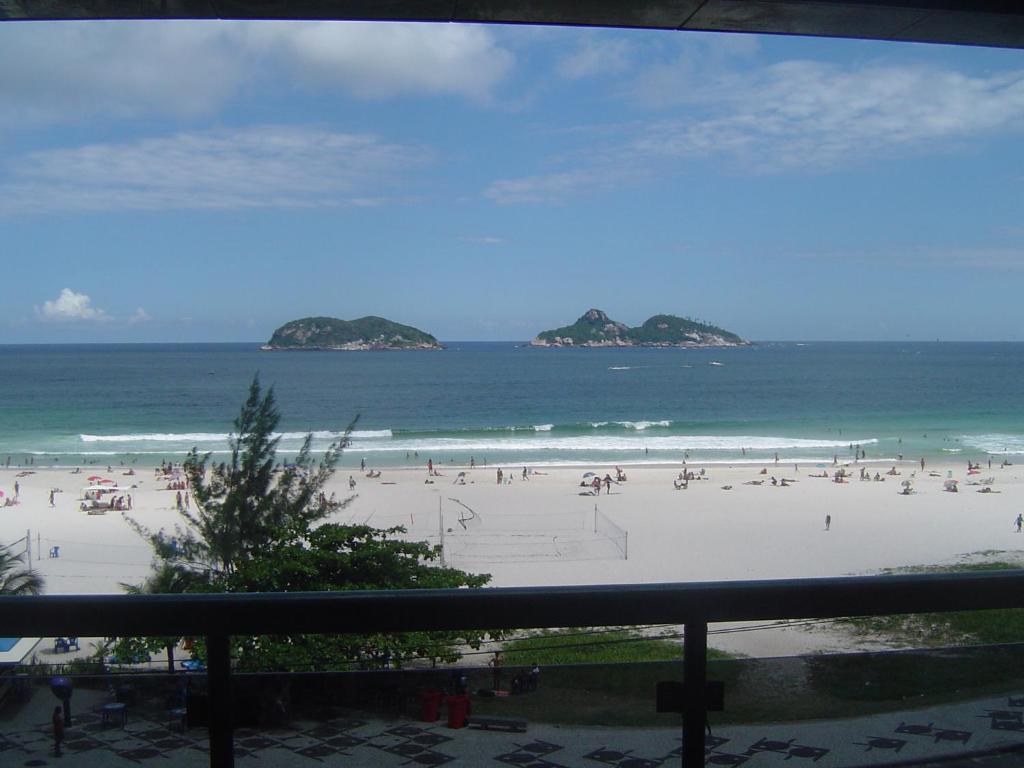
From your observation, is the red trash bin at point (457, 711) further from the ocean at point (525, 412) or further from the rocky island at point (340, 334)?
the rocky island at point (340, 334)

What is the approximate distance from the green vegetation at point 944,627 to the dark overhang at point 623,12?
110 centimetres

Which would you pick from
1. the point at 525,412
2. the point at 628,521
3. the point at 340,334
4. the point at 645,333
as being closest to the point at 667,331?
the point at 645,333

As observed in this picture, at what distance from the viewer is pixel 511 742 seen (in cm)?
145

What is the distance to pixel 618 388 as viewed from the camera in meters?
61.5

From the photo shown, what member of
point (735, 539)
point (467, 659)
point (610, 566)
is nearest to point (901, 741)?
point (467, 659)

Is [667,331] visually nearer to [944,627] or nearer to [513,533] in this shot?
[513,533]

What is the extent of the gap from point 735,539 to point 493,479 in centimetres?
1013

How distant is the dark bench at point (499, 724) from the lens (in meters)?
1.46

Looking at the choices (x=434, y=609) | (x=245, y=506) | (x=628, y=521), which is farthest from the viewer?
(x=628, y=521)

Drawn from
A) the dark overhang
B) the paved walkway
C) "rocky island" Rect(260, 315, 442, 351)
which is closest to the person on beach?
the paved walkway

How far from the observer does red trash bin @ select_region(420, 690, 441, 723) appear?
1434 mm

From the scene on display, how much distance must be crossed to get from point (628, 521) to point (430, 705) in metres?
19.8

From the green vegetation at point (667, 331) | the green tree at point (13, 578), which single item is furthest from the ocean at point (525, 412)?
the green vegetation at point (667, 331)

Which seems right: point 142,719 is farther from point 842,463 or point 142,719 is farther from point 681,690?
point 842,463
